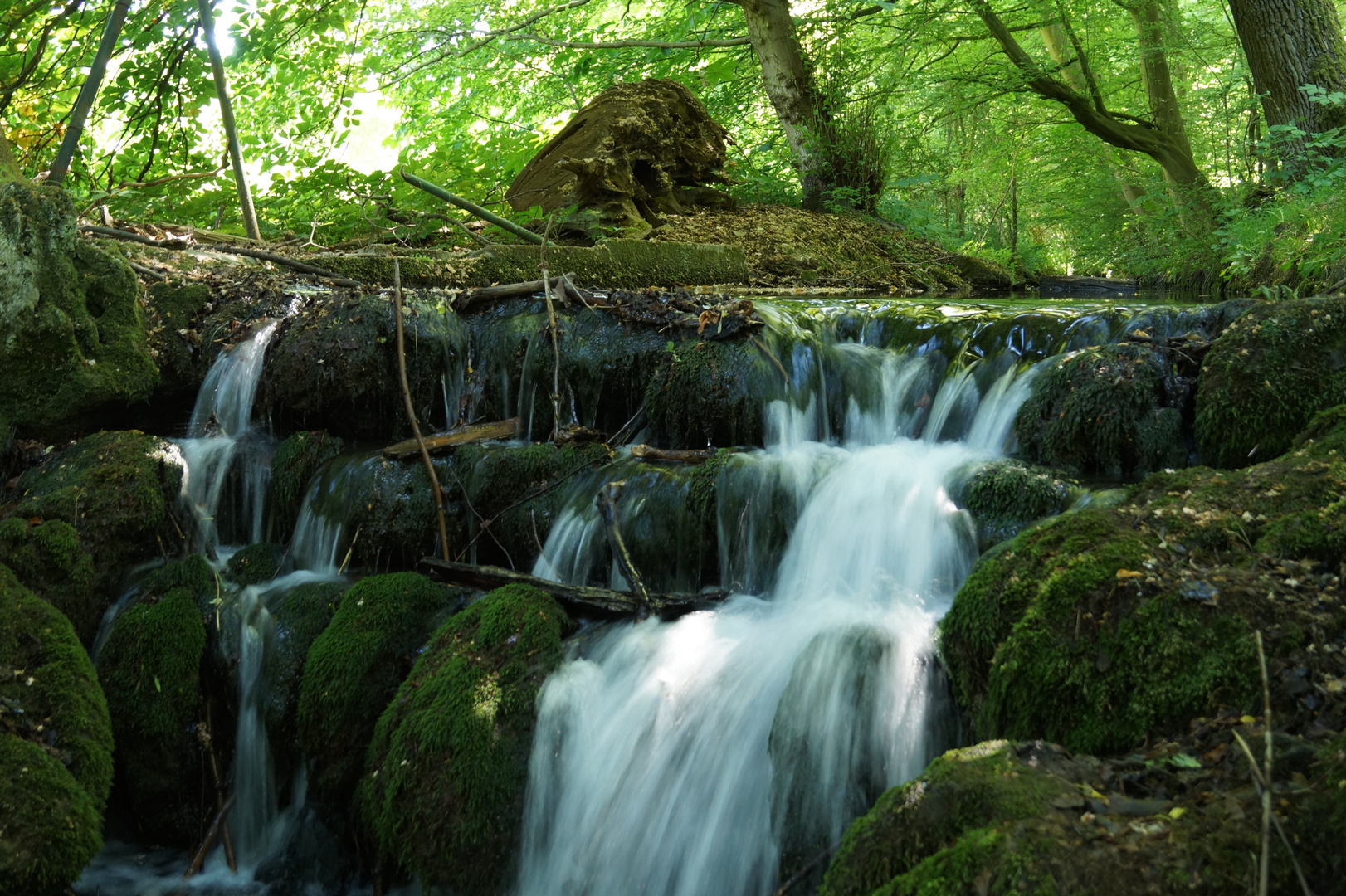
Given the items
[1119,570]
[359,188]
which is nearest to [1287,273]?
[1119,570]

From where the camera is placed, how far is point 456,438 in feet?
16.0

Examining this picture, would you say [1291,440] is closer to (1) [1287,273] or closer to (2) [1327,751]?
(2) [1327,751]

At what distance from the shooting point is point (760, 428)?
4.84 meters

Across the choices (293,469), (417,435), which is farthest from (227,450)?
(417,435)

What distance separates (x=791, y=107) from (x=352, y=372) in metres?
8.53

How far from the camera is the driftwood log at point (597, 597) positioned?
372 cm

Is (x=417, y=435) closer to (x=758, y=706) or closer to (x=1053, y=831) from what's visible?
(x=758, y=706)

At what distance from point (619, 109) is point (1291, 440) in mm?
7666

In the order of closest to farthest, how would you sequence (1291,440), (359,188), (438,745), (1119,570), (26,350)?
(1119,570) < (438,745) < (1291,440) < (26,350) < (359,188)

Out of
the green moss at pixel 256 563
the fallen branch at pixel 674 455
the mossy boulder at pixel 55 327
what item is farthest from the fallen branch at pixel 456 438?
the mossy boulder at pixel 55 327

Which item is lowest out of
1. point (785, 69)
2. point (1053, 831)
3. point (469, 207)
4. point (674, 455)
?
point (1053, 831)

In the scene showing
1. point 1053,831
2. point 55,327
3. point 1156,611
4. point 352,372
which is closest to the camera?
point 1053,831

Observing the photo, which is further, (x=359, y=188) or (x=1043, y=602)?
(x=359, y=188)

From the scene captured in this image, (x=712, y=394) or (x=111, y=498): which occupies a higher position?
(x=712, y=394)
